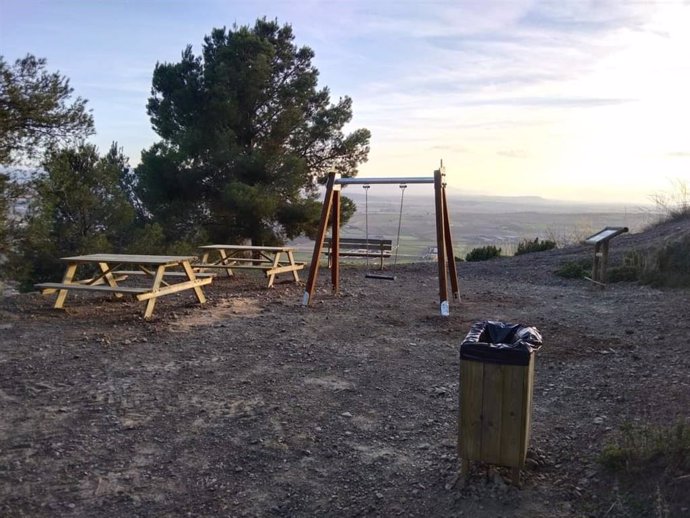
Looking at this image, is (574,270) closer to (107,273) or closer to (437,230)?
(437,230)

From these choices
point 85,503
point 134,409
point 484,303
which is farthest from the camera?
point 484,303

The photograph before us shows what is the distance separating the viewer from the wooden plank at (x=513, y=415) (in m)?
2.83

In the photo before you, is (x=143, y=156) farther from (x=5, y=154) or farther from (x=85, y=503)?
(x=85, y=503)

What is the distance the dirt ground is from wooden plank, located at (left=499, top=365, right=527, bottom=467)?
184 millimetres

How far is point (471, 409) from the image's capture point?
9.62ft

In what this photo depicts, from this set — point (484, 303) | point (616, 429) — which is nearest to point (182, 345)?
point (616, 429)

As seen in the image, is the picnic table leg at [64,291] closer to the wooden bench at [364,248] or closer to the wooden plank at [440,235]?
the wooden plank at [440,235]

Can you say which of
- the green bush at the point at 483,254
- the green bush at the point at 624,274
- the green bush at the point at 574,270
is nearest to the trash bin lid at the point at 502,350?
the green bush at the point at 624,274

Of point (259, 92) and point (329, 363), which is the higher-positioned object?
point (259, 92)

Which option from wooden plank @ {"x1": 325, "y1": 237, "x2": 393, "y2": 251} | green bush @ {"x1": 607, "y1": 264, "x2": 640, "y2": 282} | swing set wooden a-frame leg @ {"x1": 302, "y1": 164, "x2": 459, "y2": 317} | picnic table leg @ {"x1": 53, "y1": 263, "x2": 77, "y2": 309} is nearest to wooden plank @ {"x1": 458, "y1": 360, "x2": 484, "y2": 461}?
swing set wooden a-frame leg @ {"x1": 302, "y1": 164, "x2": 459, "y2": 317}

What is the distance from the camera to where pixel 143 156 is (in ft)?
48.9

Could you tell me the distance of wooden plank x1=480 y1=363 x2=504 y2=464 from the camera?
288 centimetres

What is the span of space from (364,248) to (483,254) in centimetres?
362

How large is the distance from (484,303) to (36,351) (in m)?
5.61
